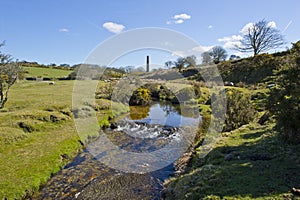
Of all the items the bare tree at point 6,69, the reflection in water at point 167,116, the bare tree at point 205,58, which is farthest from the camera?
the bare tree at point 205,58

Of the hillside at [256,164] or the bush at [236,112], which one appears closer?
the hillside at [256,164]

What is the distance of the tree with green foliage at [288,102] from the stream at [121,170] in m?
5.89

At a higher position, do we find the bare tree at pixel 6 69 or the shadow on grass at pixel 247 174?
the bare tree at pixel 6 69

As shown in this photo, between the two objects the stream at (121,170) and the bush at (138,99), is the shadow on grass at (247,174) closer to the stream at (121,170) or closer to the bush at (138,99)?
the stream at (121,170)

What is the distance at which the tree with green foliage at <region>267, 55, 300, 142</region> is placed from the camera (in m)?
9.09

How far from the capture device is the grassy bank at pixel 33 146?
33.6ft

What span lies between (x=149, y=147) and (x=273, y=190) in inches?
401

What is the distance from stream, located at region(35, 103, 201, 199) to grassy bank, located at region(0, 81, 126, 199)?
0.62m

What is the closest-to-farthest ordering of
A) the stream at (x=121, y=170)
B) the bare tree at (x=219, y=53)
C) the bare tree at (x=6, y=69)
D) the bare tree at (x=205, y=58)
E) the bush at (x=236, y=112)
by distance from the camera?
the stream at (x=121, y=170) < the bush at (x=236, y=112) < the bare tree at (x=6, y=69) < the bare tree at (x=205, y=58) < the bare tree at (x=219, y=53)

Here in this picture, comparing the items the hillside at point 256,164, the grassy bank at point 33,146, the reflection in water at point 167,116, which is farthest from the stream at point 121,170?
the reflection in water at point 167,116

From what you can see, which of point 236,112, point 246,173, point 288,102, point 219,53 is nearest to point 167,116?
point 236,112

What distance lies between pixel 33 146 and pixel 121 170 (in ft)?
19.5

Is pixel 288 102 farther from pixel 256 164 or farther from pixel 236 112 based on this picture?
pixel 236 112

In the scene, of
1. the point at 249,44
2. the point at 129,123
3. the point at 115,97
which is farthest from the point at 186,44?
the point at 249,44
